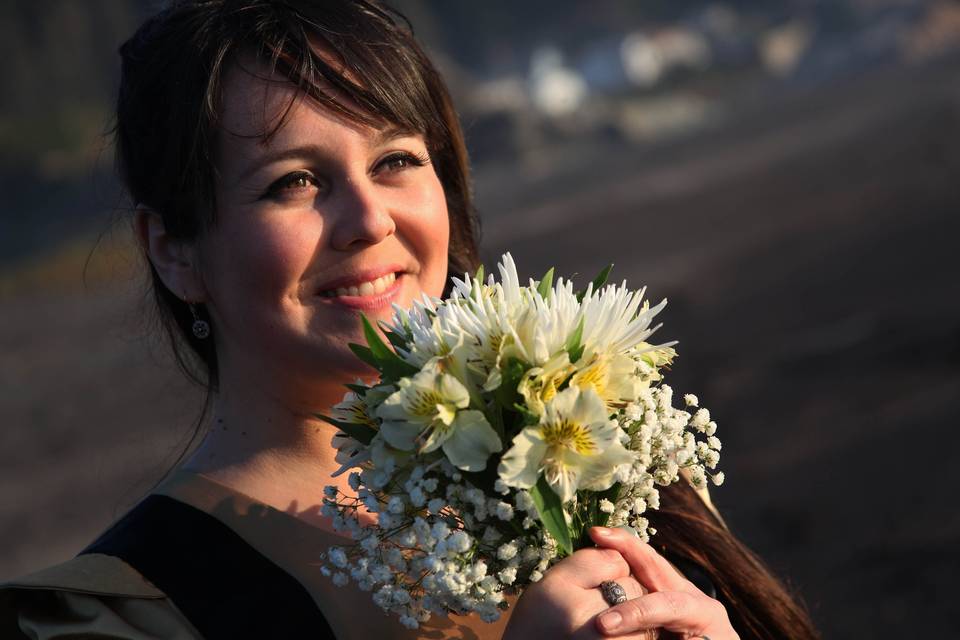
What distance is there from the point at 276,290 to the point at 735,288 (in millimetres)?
18390

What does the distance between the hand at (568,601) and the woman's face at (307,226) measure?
73cm

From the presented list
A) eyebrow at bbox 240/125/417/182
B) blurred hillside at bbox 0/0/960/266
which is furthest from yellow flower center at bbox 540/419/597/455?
blurred hillside at bbox 0/0/960/266

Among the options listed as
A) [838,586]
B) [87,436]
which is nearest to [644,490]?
[838,586]

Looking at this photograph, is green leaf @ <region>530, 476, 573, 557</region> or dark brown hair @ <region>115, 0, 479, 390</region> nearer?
green leaf @ <region>530, 476, 573, 557</region>

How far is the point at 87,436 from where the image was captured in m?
18.8

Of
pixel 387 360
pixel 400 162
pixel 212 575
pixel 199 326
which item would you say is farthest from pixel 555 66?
pixel 387 360

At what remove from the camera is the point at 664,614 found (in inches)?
89.0

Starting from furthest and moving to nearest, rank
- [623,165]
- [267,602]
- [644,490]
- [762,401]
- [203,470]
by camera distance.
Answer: [623,165] → [762,401] → [203,470] → [267,602] → [644,490]

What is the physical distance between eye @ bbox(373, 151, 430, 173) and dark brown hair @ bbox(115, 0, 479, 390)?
0.20 feet

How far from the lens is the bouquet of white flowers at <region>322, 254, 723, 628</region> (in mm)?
2158

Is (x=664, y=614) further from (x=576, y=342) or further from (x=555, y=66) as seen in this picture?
(x=555, y=66)

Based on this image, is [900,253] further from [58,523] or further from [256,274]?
[256,274]

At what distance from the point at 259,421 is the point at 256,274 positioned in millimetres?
407

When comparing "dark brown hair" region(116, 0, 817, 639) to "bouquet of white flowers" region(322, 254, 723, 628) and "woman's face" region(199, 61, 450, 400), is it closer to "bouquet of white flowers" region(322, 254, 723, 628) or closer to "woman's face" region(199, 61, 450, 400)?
"woman's face" region(199, 61, 450, 400)
